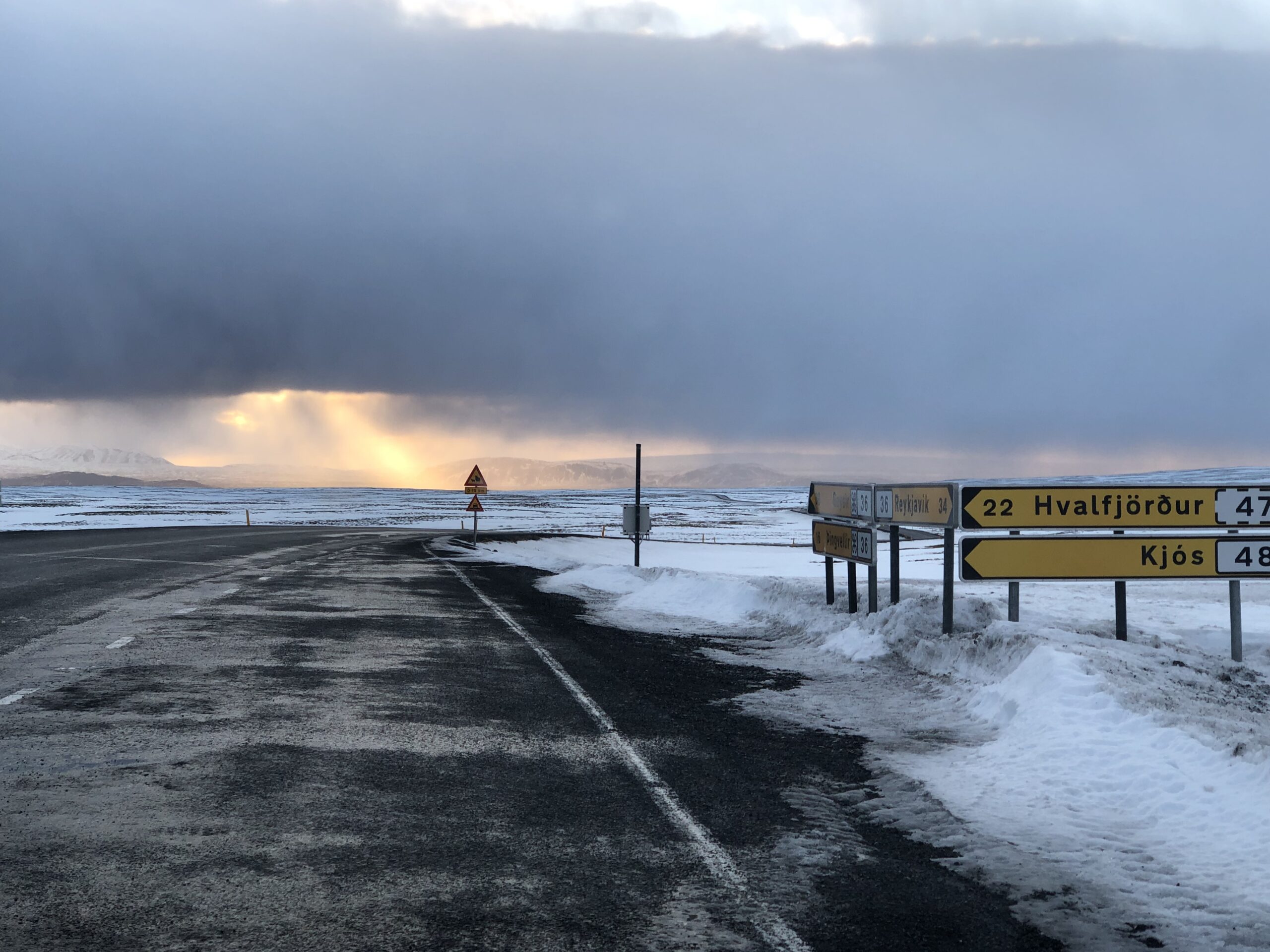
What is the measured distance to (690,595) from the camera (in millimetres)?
19797

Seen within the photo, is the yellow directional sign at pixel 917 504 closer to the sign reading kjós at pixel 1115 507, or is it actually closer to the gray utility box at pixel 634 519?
the sign reading kjós at pixel 1115 507

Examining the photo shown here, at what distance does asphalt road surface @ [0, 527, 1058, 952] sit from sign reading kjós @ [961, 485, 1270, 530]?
11.2 feet

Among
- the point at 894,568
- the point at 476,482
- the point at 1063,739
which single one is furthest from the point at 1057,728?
the point at 476,482

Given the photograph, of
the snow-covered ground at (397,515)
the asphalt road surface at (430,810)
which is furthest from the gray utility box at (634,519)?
the snow-covered ground at (397,515)

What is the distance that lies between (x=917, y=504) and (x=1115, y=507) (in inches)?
92.1

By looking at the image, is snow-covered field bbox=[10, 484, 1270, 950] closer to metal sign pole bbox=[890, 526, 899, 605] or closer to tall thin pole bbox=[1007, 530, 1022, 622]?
tall thin pole bbox=[1007, 530, 1022, 622]

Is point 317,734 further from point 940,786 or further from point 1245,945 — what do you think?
point 1245,945

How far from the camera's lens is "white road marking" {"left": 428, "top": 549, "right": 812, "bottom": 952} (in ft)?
14.1

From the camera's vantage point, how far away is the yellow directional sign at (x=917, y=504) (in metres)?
12.5

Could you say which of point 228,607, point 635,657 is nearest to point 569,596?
point 228,607

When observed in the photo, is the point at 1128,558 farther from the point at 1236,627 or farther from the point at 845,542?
the point at 845,542

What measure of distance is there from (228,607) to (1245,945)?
14.6 meters

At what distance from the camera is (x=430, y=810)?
5871mm

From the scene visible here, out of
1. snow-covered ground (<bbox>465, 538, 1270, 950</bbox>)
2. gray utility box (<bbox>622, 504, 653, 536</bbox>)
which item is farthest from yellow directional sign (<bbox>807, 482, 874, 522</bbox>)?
gray utility box (<bbox>622, 504, 653, 536</bbox>)
